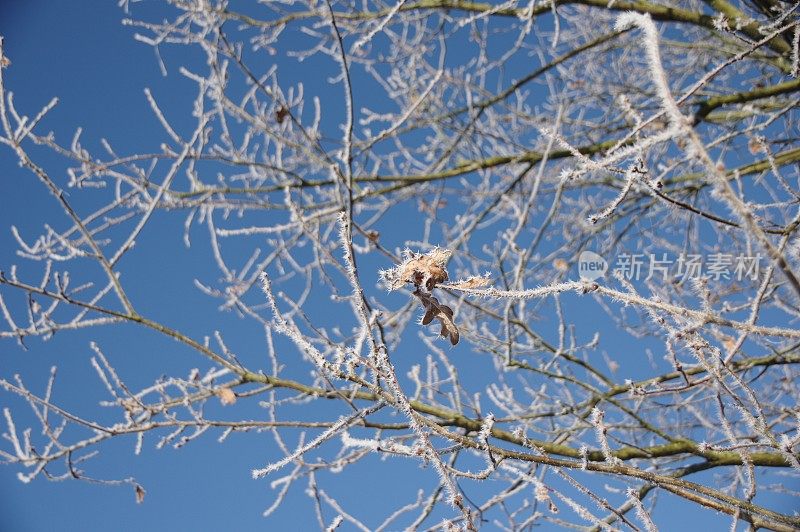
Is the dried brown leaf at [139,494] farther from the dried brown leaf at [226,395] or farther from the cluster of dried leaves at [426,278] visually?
the cluster of dried leaves at [426,278]

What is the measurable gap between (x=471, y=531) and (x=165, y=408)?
1419 mm

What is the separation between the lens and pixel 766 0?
3.35 m

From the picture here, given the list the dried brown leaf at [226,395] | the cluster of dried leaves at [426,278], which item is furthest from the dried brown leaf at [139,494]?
the cluster of dried leaves at [426,278]

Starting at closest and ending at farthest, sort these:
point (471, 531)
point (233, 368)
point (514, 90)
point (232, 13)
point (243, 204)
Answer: point (471, 531), point (233, 368), point (243, 204), point (514, 90), point (232, 13)

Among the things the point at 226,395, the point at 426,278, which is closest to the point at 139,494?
the point at 226,395

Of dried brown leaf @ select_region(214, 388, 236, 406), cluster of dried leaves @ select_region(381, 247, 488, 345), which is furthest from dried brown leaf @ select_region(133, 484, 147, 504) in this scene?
cluster of dried leaves @ select_region(381, 247, 488, 345)

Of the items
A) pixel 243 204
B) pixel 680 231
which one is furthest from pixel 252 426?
pixel 680 231

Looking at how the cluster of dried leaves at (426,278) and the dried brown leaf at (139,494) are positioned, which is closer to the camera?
the cluster of dried leaves at (426,278)

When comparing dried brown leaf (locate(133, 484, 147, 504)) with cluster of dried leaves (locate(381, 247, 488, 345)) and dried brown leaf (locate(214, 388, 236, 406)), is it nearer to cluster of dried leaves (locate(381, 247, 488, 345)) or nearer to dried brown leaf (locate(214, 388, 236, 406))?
dried brown leaf (locate(214, 388, 236, 406))

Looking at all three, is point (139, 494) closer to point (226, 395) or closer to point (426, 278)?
point (226, 395)

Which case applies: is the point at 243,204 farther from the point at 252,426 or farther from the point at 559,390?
the point at 559,390

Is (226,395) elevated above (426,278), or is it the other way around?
(226,395)

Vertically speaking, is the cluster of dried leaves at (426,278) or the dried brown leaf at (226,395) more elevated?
the dried brown leaf at (226,395)

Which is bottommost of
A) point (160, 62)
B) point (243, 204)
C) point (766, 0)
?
point (243, 204)
